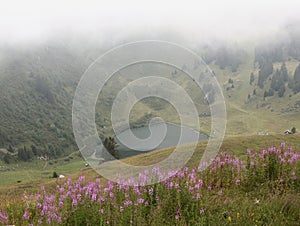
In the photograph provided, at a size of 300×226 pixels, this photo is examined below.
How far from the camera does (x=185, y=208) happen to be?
870 cm

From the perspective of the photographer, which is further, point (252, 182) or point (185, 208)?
point (252, 182)

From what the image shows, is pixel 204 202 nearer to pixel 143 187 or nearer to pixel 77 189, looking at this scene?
pixel 143 187

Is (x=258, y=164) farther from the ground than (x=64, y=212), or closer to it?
farther from the ground

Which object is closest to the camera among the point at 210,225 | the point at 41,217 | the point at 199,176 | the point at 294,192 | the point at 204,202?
the point at 210,225

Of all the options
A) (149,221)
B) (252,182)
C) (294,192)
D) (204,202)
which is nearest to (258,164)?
(252,182)

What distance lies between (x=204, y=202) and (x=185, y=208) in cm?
63

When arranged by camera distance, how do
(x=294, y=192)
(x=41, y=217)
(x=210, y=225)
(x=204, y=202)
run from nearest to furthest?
(x=210, y=225)
(x=41, y=217)
(x=204, y=202)
(x=294, y=192)

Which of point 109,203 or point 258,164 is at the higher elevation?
point 258,164

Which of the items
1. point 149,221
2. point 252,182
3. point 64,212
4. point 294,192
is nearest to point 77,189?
point 64,212

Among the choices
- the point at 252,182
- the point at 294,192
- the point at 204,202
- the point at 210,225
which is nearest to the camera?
the point at 210,225

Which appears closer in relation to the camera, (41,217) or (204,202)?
(41,217)

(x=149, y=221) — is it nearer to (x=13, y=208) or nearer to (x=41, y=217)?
(x=41, y=217)

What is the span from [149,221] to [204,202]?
1.99m

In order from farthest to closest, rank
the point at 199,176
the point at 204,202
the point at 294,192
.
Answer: the point at 199,176, the point at 294,192, the point at 204,202
